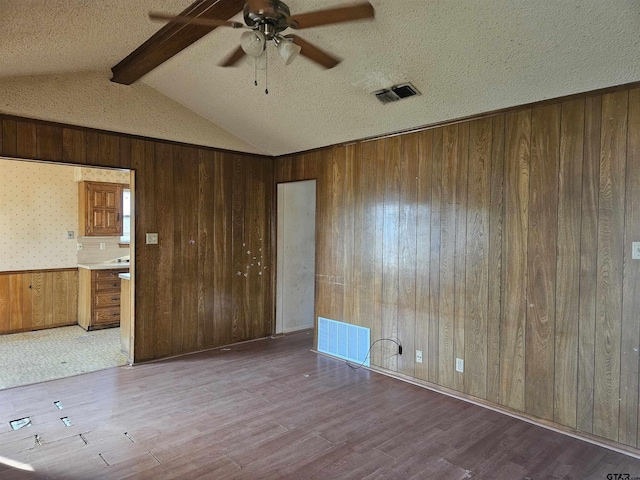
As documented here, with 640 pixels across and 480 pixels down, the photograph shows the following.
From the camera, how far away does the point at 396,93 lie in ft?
10.7

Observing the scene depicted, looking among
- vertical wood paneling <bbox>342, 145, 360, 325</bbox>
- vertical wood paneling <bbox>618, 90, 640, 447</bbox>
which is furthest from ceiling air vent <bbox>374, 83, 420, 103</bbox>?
vertical wood paneling <bbox>618, 90, 640, 447</bbox>

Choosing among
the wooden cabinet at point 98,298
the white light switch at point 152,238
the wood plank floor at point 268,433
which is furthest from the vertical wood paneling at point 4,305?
the white light switch at point 152,238

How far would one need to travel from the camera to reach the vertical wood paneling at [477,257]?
330cm

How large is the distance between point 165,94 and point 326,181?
78.0 inches

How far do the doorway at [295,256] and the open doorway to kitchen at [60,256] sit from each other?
6.61 feet

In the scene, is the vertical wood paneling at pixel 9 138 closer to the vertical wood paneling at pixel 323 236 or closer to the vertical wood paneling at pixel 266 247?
the vertical wood paneling at pixel 266 247

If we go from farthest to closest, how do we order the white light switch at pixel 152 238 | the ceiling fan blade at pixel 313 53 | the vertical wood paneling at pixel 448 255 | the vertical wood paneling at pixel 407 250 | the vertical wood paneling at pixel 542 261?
the white light switch at pixel 152 238
the vertical wood paneling at pixel 407 250
the vertical wood paneling at pixel 448 255
the vertical wood paneling at pixel 542 261
the ceiling fan blade at pixel 313 53

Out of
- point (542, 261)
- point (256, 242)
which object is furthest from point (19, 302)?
point (542, 261)

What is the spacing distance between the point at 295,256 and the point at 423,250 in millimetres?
2353

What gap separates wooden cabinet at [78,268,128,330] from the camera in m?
5.63

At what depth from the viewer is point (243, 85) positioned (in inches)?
145

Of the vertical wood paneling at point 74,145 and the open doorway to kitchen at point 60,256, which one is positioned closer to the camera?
the vertical wood paneling at point 74,145

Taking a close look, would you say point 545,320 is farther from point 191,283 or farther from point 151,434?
point 191,283

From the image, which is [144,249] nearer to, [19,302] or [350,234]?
[350,234]
